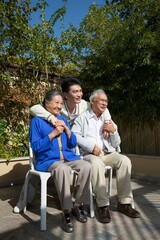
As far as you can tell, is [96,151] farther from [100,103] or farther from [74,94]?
[74,94]

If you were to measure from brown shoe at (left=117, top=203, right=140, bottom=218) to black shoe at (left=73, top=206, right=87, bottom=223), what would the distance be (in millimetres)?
430

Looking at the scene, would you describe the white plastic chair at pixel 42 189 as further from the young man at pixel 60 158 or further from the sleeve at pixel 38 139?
the sleeve at pixel 38 139

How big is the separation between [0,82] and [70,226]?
118 inches

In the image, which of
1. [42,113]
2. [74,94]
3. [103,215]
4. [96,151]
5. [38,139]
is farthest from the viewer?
[74,94]

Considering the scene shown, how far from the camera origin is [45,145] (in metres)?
2.72

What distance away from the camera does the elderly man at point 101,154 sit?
8.96 ft

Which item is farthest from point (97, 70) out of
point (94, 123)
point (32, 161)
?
point (32, 161)

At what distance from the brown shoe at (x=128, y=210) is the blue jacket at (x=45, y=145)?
65 centimetres

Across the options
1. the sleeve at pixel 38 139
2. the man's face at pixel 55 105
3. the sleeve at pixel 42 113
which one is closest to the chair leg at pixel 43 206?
the sleeve at pixel 38 139

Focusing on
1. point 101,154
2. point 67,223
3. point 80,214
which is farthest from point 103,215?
point 101,154

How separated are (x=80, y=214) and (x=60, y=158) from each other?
0.56 metres

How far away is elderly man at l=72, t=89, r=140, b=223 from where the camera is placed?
2.73 metres

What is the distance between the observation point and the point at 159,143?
15.4 ft

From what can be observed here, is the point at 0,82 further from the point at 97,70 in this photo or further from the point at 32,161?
the point at 32,161
